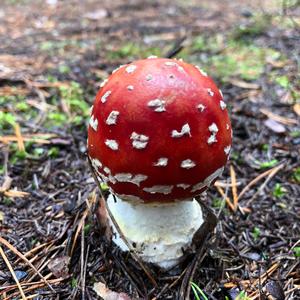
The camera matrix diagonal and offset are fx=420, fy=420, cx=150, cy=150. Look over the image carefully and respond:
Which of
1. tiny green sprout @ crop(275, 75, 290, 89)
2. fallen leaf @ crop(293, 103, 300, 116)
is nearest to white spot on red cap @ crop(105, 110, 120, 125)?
fallen leaf @ crop(293, 103, 300, 116)

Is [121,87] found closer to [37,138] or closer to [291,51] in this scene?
[37,138]

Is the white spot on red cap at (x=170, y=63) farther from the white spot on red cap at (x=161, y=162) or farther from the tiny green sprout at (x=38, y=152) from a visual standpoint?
the tiny green sprout at (x=38, y=152)

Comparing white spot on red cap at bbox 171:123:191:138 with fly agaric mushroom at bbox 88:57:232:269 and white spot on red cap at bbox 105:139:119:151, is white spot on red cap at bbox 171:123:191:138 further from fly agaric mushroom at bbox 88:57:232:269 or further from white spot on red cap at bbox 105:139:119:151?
white spot on red cap at bbox 105:139:119:151

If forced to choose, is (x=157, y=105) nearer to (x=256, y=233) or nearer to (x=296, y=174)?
(x=256, y=233)

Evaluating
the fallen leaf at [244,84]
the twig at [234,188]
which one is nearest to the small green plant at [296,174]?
the twig at [234,188]

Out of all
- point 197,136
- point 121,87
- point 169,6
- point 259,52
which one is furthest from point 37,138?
point 169,6

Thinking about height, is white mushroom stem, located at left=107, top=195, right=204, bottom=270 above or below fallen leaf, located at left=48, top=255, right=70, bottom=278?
above
